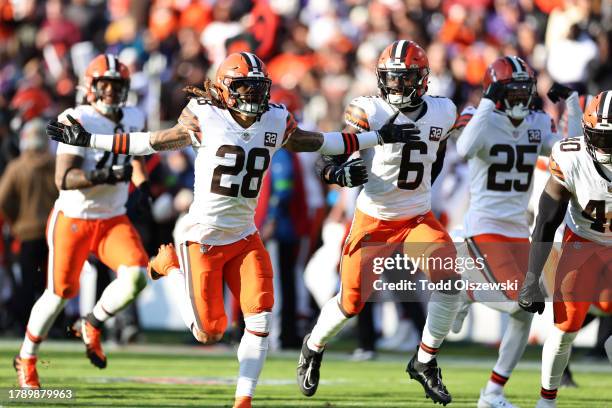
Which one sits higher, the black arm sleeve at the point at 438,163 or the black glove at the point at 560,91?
the black glove at the point at 560,91

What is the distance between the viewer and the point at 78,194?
9820mm

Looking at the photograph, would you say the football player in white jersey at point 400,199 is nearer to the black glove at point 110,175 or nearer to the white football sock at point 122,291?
the white football sock at point 122,291

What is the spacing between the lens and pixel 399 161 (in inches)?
348

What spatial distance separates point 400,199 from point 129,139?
182 centimetres

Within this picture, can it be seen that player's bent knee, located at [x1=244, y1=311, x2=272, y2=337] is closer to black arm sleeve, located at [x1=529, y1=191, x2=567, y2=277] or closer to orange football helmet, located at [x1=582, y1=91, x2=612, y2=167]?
Answer: black arm sleeve, located at [x1=529, y1=191, x2=567, y2=277]

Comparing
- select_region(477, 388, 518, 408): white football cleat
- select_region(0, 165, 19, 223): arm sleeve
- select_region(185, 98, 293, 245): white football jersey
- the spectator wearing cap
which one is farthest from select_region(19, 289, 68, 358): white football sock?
select_region(0, 165, 19, 223): arm sleeve

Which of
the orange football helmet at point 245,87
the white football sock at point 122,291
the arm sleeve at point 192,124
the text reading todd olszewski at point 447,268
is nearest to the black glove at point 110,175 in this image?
the white football sock at point 122,291

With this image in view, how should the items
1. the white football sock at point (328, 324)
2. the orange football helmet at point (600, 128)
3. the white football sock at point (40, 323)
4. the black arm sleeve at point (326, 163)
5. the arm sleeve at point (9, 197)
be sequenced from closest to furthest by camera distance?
the orange football helmet at point (600, 128) → the black arm sleeve at point (326, 163) → the white football sock at point (328, 324) → the white football sock at point (40, 323) → the arm sleeve at point (9, 197)

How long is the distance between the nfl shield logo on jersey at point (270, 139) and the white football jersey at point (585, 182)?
164cm

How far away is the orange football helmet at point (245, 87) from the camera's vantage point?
8.06 metres

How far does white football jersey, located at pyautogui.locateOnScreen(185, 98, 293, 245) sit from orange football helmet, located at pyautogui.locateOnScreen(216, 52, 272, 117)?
86mm

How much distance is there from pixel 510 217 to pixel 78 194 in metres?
3.06

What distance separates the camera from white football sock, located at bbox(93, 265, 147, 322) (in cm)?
958

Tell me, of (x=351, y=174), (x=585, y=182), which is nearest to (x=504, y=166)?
(x=585, y=182)
